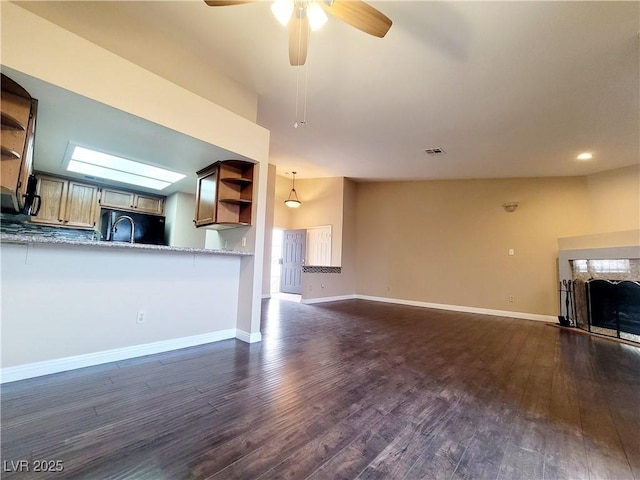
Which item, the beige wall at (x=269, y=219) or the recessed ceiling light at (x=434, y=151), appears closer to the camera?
the recessed ceiling light at (x=434, y=151)

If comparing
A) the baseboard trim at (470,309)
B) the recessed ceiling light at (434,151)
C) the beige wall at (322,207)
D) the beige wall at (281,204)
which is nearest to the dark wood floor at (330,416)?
the baseboard trim at (470,309)

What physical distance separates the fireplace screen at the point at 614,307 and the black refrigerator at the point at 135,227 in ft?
24.7

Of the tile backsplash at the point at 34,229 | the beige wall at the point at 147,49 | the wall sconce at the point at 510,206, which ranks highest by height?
the beige wall at the point at 147,49

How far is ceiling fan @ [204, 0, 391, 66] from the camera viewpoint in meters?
1.76

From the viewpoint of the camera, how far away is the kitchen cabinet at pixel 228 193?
3.35 m

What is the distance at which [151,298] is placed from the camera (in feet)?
8.81

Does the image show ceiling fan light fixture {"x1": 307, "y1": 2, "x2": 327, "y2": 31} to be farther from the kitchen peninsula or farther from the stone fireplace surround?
the stone fireplace surround

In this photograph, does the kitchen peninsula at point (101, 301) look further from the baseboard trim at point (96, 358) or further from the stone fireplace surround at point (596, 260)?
the stone fireplace surround at point (596, 260)

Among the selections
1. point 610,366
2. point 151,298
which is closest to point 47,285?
point 151,298

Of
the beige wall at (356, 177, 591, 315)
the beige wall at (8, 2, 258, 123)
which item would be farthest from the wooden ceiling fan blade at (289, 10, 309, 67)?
the beige wall at (356, 177, 591, 315)

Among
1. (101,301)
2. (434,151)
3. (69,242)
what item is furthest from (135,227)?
(434,151)

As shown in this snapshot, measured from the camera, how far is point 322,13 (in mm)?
1793

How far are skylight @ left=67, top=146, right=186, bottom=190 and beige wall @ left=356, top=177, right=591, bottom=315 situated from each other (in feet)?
16.8

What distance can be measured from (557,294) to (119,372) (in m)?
7.04
